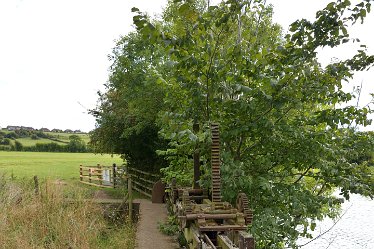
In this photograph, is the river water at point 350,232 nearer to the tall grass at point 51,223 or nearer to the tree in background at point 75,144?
the tall grass at point 51,223

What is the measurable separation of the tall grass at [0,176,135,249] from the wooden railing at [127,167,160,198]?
14.0 feet

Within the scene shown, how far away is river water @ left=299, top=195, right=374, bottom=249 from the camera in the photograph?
12422 mm

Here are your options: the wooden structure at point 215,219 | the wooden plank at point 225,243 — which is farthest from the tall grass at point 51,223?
the wooden plank at point 225,243

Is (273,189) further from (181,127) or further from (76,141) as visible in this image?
(76,141)

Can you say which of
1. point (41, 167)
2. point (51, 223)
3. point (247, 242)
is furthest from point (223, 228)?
point (41, 167)

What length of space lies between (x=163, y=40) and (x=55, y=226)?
748 cm

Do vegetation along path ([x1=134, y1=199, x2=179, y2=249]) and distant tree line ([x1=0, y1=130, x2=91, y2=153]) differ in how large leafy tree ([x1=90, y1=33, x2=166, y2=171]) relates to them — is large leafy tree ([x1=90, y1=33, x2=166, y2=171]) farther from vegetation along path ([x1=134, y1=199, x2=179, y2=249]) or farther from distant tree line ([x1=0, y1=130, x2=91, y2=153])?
distant tree line ([x1=0, y1=130, x2=91, y2=153])

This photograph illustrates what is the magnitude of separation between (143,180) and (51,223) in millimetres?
7580

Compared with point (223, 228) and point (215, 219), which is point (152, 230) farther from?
point (223, 228)

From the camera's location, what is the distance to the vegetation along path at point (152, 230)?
827 cm

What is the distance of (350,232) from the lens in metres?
14.0

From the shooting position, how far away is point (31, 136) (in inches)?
1907

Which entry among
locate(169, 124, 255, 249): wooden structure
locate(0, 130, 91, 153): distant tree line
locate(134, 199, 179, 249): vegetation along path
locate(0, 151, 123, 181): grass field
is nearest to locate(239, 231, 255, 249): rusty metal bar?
locate(169, 124, 255, 249): wooden structure

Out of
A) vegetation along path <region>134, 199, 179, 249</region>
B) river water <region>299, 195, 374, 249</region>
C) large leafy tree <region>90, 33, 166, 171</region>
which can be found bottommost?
river water <region>299, 195, 374, 249</region>
